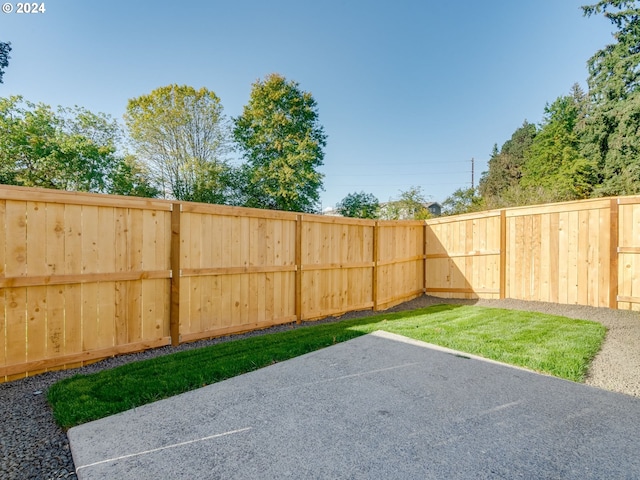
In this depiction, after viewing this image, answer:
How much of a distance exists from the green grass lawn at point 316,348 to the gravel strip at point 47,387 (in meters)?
0.11

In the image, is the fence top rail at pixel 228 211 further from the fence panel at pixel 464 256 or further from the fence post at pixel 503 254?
the fence post at pixel 503 254

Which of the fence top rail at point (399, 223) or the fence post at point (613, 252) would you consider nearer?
the fence post at point (613, 252)

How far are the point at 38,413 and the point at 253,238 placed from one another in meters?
3.14

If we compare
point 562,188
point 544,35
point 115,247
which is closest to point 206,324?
point 115,247

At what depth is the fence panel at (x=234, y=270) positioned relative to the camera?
446 centimetres

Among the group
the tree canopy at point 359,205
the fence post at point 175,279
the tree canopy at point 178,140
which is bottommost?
the fence post at point 175,279

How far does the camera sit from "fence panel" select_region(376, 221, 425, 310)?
7.24 meters

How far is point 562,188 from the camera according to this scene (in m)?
17.3

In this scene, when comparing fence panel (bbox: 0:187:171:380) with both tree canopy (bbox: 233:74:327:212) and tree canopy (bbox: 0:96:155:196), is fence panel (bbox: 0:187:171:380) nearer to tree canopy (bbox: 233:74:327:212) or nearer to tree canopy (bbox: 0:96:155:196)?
tree canopy (bbox: 0:96:155:196)

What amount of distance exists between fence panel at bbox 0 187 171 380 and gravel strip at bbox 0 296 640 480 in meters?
0.23

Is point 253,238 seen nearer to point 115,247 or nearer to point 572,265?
point 115,247

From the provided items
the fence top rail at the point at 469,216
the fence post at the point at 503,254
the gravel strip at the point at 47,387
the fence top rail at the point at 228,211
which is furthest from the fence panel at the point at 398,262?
the gravel strip at the point at 47,387

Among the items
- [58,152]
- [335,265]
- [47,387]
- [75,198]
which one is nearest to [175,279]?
[75,198]

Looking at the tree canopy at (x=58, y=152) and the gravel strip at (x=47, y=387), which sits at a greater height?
the tree canopy at (x=58, y=152)
